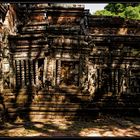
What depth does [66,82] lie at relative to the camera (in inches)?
295

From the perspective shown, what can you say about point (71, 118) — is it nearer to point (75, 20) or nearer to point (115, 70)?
point (115, 70)

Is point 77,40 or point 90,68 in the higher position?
point 77,40

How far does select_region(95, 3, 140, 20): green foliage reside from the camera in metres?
21.0

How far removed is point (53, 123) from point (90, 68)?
6.05 ft

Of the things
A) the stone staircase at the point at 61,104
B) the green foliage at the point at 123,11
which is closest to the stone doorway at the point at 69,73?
the stone staircase at the point at 61,104

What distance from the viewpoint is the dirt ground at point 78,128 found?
5.54 meters

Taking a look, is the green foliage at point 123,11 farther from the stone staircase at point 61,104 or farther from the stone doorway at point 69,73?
the stone staircase at point 61,104

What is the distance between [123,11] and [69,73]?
51.2 ft

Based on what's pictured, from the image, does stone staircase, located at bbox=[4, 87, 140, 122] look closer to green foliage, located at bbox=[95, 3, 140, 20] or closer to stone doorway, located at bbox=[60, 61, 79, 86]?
stone doorway, located at bbox=[60, 61, 79, 86]

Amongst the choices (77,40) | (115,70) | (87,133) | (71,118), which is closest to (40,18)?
(77,40)

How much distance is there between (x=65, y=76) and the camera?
7.51 m

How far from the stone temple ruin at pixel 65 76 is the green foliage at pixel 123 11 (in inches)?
526

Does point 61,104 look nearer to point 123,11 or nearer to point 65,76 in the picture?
point 65,76

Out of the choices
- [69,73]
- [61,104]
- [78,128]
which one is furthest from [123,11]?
[78,128]
